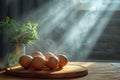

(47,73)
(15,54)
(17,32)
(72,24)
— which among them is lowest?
(47,73)

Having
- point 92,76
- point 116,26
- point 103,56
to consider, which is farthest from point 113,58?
point 92,76

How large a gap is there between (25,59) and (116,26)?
188cm

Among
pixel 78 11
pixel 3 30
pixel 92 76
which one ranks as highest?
pixel 78 11

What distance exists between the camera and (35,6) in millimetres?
2689

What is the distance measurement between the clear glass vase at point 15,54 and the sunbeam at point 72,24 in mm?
1363

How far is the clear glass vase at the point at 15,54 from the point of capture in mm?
1266

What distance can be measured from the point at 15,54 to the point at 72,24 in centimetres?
164

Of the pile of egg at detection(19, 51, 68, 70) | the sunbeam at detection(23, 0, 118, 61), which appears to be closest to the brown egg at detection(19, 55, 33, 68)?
the pile of egg at detection(19, 51, 68, 70)

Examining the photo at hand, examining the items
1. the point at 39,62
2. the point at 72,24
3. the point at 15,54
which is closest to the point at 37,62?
the point at 39,62

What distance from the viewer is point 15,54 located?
1277mm

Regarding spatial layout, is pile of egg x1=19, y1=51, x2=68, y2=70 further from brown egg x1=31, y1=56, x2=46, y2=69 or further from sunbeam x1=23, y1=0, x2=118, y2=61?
sunbeam x1=23, y1=0, x2=118, y2=61

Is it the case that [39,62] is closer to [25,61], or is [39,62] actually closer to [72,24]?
[25,61]

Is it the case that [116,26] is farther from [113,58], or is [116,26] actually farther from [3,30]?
[3,30]

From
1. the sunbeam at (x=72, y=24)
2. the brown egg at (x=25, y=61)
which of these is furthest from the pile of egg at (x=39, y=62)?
the sunbeam at (x=72, y=24)
